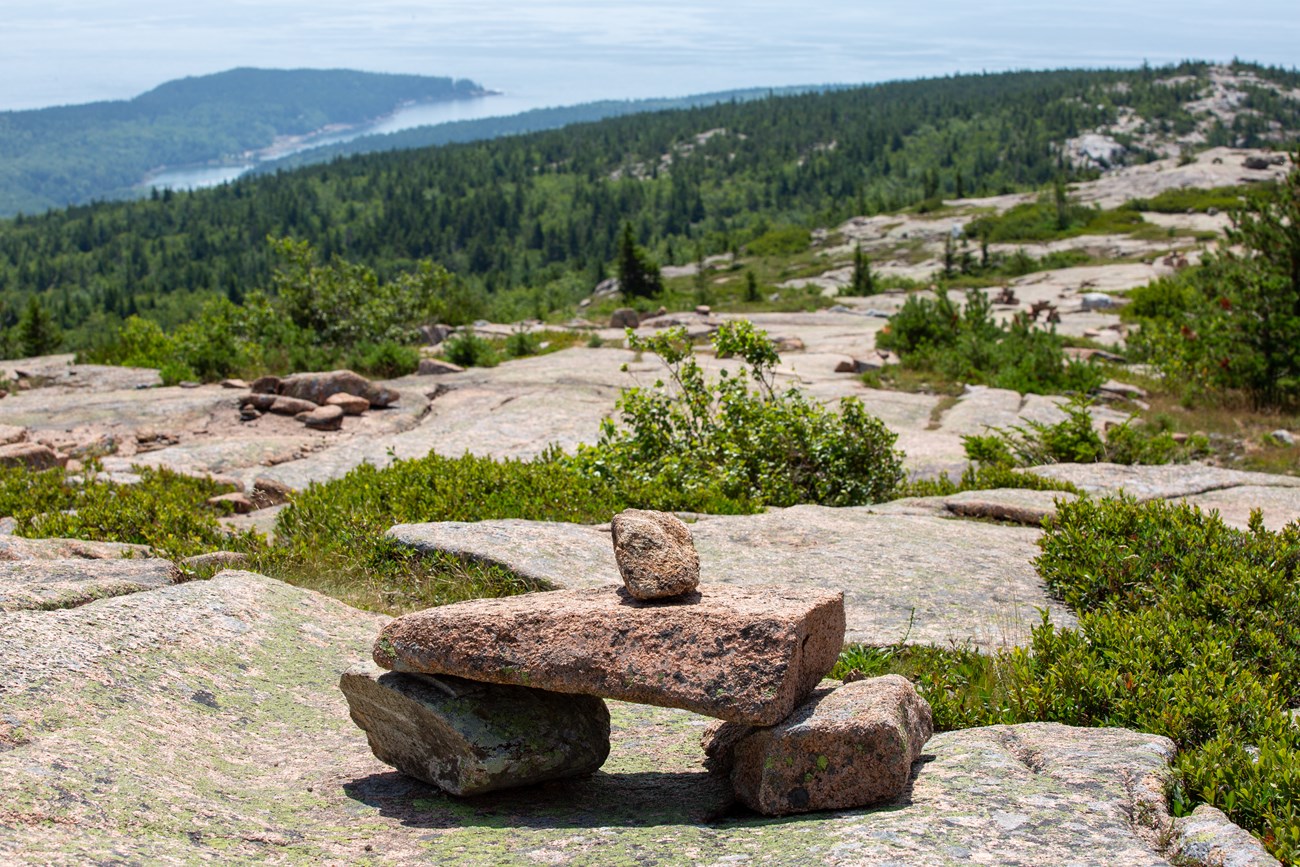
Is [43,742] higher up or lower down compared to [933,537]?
higher up

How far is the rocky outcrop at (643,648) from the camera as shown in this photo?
4.15 metres

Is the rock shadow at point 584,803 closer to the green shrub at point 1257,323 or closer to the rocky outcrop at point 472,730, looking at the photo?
the rocky outcrop at point 472,730

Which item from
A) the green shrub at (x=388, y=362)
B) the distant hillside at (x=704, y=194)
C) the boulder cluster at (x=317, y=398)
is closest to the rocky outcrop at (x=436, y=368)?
the green shrub at (x=388, y=362)

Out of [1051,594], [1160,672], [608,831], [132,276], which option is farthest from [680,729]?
[132,276]

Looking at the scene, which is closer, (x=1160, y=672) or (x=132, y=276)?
(x=1160, y=672)

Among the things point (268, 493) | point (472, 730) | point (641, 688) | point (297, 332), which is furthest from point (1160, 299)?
point (472, 730)

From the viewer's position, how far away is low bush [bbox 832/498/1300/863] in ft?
13.7

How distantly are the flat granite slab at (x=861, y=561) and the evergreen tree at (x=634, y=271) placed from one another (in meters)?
34.4

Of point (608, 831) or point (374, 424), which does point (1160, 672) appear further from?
point (374, 424)

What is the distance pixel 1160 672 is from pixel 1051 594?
206 cm

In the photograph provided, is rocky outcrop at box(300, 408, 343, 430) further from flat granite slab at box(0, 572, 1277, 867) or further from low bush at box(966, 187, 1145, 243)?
low bush at box(966, 187, 1145, 243)

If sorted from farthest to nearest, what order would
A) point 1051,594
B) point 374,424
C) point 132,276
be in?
1. point 132,276
2. point 374,424
3. point 1051,594

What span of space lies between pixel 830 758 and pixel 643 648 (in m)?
0.87

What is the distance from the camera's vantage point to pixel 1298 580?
6.80m
